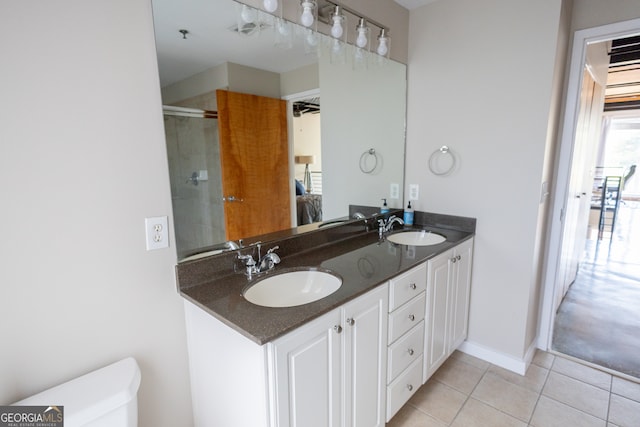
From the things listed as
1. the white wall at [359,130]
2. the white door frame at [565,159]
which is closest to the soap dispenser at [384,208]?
the white wall at [359,130]

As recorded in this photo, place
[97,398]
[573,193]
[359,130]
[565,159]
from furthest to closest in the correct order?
[573,193], [359,130], [565,159], [97,398]

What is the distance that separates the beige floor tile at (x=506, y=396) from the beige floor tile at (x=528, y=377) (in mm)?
40

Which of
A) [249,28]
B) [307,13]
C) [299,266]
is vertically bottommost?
[299,266]

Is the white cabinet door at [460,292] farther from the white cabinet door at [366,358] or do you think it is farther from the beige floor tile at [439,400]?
the white cabinet door at [366,358]

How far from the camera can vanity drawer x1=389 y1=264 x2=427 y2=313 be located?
1453mm

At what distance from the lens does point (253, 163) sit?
162cm

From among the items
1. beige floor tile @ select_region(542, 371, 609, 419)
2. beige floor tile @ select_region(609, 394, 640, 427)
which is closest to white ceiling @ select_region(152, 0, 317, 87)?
beige floor tile @ select_region(542, 371, 609, 419)

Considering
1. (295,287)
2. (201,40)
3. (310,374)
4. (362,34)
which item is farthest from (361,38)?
(310,374)

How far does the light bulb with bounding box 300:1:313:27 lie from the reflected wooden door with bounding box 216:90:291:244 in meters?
0.40

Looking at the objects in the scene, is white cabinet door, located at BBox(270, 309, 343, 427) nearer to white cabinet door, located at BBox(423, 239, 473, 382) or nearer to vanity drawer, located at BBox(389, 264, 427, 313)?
vanity drawer, located at BBox(389, 264, 427, 313)

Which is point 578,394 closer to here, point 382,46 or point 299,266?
point 299,266

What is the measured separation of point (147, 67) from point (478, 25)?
1.98m

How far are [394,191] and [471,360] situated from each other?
1.34 meters

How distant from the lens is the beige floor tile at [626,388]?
1877 mm
